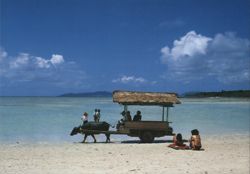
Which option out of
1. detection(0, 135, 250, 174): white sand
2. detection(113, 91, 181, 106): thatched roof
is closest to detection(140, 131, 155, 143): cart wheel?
detection(113, 91, 181, 106): thatched roof

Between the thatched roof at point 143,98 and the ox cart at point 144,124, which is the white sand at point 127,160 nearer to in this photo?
the ox cart at point 144,124

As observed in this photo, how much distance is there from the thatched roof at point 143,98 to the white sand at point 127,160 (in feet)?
8.08

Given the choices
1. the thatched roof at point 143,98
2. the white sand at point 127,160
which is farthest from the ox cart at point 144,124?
the white sand at point 127,160

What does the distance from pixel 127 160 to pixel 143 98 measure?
5.95 meters

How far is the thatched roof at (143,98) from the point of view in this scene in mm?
18484

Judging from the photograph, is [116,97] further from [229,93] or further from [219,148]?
[229,93]

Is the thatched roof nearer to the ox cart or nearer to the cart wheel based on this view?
the ox cart

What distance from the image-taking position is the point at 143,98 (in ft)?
61.5

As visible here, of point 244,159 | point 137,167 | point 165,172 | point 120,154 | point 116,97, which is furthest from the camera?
point 116,97

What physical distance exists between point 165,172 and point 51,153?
17.8 ft

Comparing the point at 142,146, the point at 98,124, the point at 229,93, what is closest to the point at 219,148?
the point at 142,146

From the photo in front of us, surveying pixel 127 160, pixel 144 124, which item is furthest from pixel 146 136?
pixel 127 160

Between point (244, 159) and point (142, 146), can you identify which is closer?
point (244, 159)

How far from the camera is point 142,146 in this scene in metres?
17.4
